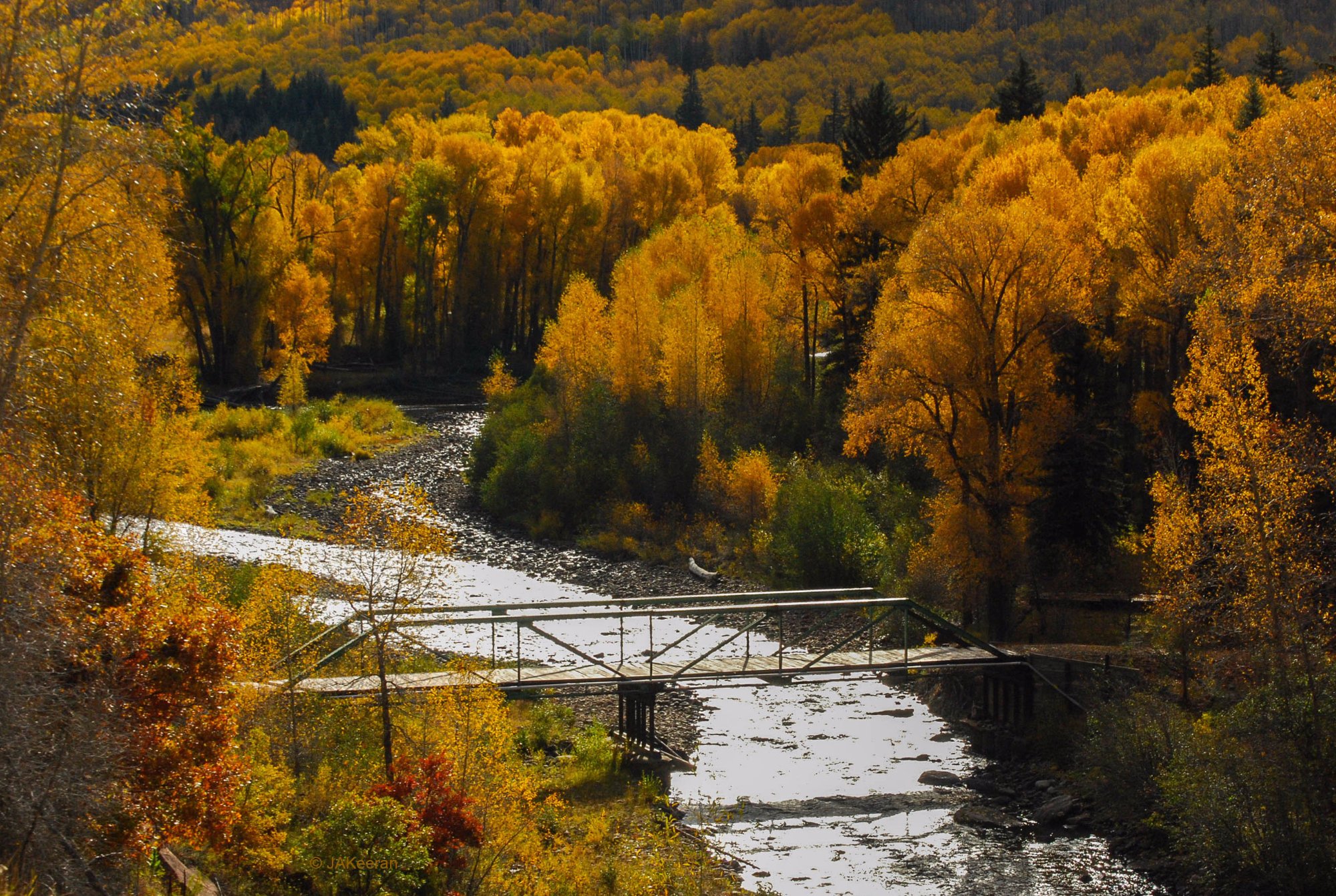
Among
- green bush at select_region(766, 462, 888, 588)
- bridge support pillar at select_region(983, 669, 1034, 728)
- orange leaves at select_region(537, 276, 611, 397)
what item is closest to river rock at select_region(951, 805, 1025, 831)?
bridge support pillar at select_region(983, 669, 1034, 728)

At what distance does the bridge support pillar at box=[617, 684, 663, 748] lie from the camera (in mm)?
25922

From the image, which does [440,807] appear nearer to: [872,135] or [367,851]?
[367,851]

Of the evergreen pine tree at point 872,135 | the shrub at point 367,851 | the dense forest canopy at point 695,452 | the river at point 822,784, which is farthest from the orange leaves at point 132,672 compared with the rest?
the evergreen pine tree at point 872,135

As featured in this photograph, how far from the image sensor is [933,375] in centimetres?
→ 3072

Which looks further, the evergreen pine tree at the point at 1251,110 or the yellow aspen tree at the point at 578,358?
the yellow aspen tree at the point at 578,358

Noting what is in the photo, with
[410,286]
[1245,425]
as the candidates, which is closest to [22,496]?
[1245,425]

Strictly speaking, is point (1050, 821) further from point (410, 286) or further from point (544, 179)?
point (410, 286)

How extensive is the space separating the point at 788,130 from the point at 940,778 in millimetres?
131255

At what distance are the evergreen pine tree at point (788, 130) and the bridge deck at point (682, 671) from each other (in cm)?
12196

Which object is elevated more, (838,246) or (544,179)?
(544,179)

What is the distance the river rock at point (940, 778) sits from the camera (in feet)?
84.2

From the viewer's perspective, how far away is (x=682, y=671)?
2570 centimetres

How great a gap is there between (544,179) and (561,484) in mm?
37263

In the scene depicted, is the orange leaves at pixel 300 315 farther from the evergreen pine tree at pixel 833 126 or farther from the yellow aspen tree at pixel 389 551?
the evergreen pine tree at pixel 833 126
